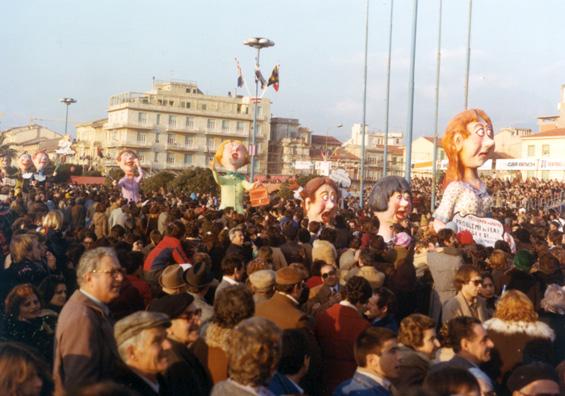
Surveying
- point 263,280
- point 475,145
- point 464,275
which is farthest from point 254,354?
point 475,145

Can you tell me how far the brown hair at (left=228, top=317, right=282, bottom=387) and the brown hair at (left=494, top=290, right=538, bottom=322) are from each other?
2256 millimetres

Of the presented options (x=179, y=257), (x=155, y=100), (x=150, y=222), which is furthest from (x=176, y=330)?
(x=155, y=100)

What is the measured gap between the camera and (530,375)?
14.2ft

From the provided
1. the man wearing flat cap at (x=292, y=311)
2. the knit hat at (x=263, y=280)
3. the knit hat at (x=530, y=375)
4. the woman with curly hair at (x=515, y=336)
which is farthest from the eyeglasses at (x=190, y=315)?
the woman with curly hair at (x=515, y=336)

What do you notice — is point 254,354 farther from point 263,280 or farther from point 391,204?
point 391,204

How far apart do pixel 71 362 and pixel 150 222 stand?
27.4ft

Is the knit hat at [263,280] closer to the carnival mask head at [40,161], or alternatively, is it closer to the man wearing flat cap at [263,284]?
the man wearing flat cap at [263,284]

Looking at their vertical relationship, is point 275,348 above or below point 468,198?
below

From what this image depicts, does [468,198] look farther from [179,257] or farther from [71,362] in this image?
[71,362]

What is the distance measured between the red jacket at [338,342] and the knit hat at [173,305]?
3.48 feet

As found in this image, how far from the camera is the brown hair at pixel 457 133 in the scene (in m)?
14.0

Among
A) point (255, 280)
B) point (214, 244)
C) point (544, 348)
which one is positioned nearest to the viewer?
point (544, 348)

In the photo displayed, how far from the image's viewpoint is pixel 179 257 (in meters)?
8.06

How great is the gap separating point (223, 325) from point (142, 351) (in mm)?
722
